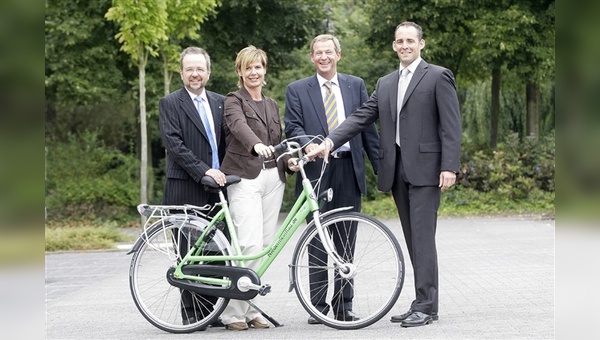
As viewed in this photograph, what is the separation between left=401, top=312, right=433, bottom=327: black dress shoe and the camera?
627 centimetres

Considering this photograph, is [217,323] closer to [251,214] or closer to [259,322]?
[259,322]

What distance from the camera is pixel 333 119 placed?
22.7 ft

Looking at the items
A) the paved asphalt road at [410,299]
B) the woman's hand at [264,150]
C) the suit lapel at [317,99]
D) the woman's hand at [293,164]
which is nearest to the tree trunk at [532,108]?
the paved asphalt road at [410,299]

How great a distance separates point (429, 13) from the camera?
2353 cm

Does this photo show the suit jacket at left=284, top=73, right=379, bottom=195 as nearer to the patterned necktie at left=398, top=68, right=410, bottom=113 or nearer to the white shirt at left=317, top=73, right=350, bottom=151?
the white shirt at left=317, top=73, right=350, bottom=151

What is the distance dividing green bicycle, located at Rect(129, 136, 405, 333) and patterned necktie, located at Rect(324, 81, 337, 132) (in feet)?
1.51

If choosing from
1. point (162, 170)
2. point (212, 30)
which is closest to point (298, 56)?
point (212, 30)

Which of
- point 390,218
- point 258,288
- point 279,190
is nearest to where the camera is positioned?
point 258,288

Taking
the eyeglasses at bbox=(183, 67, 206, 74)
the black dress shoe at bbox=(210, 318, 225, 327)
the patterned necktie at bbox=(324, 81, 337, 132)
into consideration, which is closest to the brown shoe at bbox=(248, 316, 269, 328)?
the black dress shoe at bbox=(210, 318, 225, 327)

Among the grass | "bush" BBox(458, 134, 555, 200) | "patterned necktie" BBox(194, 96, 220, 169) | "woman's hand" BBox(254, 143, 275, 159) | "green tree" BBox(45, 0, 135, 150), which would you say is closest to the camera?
"woman's hand" BBox(254, 143, 275, 159)

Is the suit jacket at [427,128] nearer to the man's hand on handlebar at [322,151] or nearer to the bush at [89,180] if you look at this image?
the man's hand on handlebar at [322,151]
